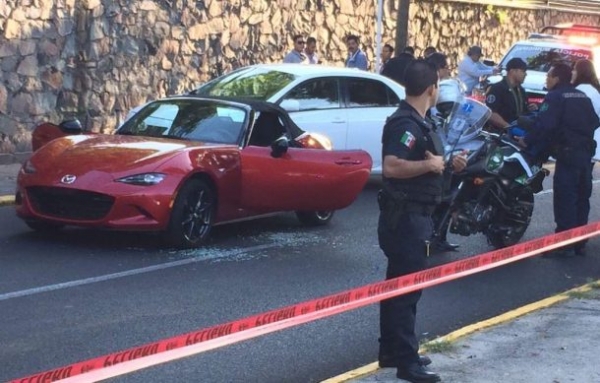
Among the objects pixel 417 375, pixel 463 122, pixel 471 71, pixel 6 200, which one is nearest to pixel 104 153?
pixel 6 200

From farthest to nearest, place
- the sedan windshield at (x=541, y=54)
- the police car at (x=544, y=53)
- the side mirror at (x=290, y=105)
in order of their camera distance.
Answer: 1. the sedan windshield at (x=541, y=54)
2. the police car at (x=544, y=53)
3. the side mirror at (x=290, y=105)

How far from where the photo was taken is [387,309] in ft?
21.9

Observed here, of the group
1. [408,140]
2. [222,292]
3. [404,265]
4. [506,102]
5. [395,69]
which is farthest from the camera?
[395,69]

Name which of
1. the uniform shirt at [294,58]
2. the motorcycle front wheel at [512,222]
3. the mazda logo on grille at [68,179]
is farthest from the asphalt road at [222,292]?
the uniform shirt at [294,58]

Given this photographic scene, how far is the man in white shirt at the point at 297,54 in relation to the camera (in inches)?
813

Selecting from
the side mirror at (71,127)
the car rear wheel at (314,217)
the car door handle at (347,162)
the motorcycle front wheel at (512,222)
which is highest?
the side mirror at (71,127)

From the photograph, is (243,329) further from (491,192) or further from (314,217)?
(314,217)

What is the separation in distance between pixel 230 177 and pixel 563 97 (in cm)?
310

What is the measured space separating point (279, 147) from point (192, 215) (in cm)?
101

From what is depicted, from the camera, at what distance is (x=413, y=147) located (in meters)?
6.45

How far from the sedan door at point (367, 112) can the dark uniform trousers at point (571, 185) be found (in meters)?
4.06

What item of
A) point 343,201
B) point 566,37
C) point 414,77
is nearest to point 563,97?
point 343,201

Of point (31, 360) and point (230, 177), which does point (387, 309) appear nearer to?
point (31, 360)

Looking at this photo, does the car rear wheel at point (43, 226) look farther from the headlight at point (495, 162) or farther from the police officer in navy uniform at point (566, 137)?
the police officer in navy uniform at point (566, 137)
